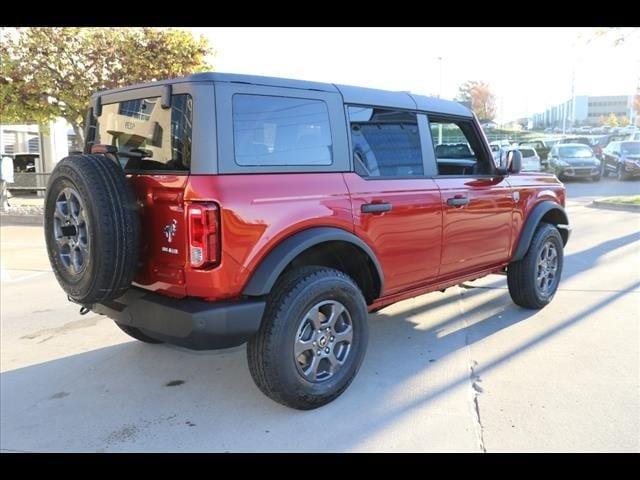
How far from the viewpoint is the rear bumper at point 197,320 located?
2699mm

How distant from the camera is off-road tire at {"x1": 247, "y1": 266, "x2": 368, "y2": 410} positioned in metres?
2.93

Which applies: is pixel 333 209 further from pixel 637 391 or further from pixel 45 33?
pixel 45 33

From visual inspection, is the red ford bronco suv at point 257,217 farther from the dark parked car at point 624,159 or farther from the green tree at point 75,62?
the dark parked car at point 624,159

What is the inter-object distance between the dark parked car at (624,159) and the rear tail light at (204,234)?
2088 centimetres

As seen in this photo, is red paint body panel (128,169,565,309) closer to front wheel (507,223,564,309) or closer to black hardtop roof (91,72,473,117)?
front wheel (507,223,564,309)

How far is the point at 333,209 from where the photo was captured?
3176 mm

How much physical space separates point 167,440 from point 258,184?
1512 mm

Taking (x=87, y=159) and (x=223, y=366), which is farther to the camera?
(x=223, y=366)

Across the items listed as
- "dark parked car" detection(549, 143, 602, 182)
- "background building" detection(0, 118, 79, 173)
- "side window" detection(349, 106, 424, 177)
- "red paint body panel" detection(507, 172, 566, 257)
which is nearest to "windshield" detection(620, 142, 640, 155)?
"dark parked car" detection(549, 143, 602, 182)

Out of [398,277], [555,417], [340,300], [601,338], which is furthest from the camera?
[601,338]

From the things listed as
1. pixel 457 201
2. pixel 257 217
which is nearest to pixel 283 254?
pixel 257 217

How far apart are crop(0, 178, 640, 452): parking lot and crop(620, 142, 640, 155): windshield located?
1718cm

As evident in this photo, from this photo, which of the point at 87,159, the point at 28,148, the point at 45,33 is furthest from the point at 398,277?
the point at 28,148

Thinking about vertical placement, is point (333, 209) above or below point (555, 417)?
above
